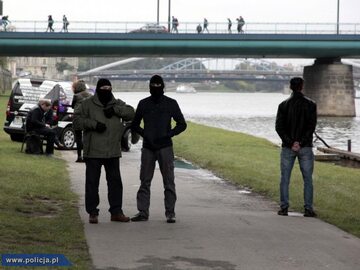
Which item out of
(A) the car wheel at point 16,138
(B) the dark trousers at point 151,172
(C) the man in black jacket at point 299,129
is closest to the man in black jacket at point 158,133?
(B) the dark trousers at point 151,172

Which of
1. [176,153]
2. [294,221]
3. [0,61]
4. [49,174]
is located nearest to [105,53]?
[0,61]

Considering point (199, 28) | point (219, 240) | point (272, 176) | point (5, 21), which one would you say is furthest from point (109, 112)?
point (199, 28)

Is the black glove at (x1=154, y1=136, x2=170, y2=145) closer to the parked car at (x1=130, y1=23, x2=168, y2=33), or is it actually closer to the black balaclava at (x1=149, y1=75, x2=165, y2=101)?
the black balaclava at (x1=149, y1=75, x2=165, y2=101)

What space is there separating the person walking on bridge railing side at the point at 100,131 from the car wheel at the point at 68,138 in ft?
44.0

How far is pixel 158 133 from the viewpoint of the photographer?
1101 centimetres

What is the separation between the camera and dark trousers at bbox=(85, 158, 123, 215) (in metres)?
10.9

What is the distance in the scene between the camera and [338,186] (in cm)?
1667

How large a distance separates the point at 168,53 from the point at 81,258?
2895 inches

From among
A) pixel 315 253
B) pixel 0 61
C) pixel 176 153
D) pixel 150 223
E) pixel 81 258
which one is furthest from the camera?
pixel 0 61

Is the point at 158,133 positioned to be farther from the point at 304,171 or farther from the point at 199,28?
the point at 199,28

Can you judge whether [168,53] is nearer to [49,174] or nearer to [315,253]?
[49,174]

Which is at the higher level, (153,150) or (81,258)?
(153,150)

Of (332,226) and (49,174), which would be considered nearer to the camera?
(332,226)

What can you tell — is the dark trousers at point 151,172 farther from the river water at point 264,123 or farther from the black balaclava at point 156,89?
the river water at point 264,123
